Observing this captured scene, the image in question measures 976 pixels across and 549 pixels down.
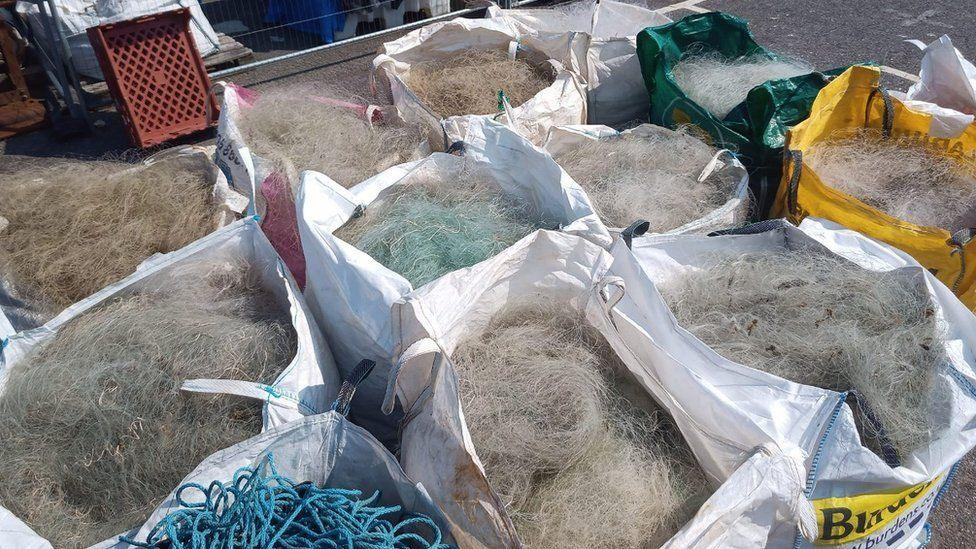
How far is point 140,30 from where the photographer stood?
3.55 m

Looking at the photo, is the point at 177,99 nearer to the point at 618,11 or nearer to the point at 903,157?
the point at 618,11

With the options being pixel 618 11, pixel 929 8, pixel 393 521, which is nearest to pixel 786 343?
pixel 393 521

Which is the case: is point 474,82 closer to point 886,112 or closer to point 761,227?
point 761,227

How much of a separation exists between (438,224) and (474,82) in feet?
4.36

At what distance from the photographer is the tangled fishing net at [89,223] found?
89.4 inches

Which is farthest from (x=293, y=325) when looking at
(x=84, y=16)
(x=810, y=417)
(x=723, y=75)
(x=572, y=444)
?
(x=84, y=16)

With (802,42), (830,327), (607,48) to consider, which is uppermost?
(607,48)

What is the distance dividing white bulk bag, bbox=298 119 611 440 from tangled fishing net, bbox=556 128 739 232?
29 centimetres

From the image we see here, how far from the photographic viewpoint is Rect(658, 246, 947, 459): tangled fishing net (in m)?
1.70

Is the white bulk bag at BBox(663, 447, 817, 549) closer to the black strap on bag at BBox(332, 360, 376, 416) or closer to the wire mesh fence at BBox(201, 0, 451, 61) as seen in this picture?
the black strap on bag at BBox(332, 360, 376, 416)

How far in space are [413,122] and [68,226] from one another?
1.45 meters

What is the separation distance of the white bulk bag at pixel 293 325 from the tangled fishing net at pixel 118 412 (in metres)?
0.04

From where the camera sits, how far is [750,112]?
9.55 ft

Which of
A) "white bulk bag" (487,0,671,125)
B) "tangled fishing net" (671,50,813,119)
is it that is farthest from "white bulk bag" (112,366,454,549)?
"white bulk bag" (487,0,671,125)
